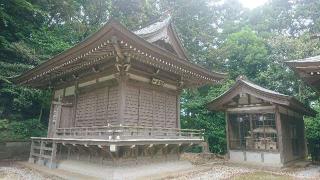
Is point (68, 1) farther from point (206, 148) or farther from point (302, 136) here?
point (302, 136)

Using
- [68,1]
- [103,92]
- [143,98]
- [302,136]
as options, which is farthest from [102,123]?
[68,1]

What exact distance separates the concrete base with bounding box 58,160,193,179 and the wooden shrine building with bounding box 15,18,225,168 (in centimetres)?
30

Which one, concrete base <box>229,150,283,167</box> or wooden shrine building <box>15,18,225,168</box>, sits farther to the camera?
concrete base <box>229,150,283,167</box>

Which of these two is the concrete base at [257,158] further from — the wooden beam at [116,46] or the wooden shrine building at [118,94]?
the wooden beam at [116,46]

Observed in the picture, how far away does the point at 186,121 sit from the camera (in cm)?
2445

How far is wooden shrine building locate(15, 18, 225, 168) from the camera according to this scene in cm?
1072

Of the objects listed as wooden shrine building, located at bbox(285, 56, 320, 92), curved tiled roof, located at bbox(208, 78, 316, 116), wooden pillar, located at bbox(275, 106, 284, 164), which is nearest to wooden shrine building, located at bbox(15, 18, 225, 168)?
curved tiled roof, located at bbox(208, 78, 316, 116)

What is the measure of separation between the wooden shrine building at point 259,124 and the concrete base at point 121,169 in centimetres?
438

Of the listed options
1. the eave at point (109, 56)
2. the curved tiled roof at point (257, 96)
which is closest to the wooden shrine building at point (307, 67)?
the curved tiled roof at point (257, 96)

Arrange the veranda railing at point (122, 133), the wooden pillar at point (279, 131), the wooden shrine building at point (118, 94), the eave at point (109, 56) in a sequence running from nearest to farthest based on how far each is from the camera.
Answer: the eave at point (109, 56), the veranda railing at point (122, 133), the wooden shrine building at point (118, 94), the wooden pillar at point (279, 131)

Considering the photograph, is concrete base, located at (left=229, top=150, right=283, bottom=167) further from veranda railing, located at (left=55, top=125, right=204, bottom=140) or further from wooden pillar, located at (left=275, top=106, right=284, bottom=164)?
veranda railing, located at (left=55, top=125, right=204, bottom=140)

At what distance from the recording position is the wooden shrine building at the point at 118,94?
10.7m

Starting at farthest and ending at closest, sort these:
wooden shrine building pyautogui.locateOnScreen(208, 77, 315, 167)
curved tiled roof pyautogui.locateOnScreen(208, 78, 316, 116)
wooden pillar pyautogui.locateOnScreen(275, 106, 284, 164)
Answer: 1. wooden shrine building pyautogui.locateOnScreen(208, 77, 315, 167)
2. wooden pillar pyautogui.locateOnScreen(275, 106, 284, 164)
3. curved tiled roof pyautogui.locateOnScreen(208, 78, 316, 116)

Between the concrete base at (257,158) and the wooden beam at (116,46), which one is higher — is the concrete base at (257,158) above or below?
below
